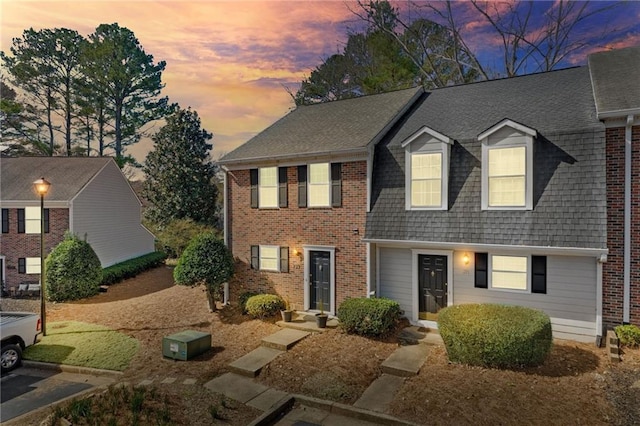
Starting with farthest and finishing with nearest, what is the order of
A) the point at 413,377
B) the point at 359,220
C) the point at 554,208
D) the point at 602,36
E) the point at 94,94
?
the point at 94,94 → the point at 602,36 → the point at 359,220 → the point at 554,208 → the point at 413,377

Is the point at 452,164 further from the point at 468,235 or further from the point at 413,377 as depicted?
the point at 413,377

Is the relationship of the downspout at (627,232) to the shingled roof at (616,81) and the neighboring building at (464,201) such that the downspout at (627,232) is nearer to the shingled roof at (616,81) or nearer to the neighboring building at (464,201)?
the neighboring building at (464,201)

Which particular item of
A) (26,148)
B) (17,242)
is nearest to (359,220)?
(17,242)

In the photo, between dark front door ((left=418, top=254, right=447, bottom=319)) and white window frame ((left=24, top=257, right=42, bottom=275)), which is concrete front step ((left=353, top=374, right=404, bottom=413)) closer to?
dark front door ((left=418, top=254, right=447, bottom=319))

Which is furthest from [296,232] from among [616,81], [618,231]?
[616,81]

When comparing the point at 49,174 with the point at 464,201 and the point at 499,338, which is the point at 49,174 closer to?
the point at 464,201

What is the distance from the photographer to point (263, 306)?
12867 mm

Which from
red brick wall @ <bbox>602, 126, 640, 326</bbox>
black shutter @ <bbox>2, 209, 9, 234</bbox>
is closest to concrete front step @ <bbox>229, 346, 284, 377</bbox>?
red brick wall @ <bbox>602, 126, 640, 326</bbox>

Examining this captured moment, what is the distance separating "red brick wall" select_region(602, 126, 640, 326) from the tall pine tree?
25.2 m

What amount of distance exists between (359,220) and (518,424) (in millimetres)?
7309

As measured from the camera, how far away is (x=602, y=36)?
19.3 meters

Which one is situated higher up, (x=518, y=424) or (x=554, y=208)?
(x=554, y=208)

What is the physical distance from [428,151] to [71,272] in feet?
55.7

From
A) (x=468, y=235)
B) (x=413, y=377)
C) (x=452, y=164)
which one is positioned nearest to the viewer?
(x=413, y=377)
